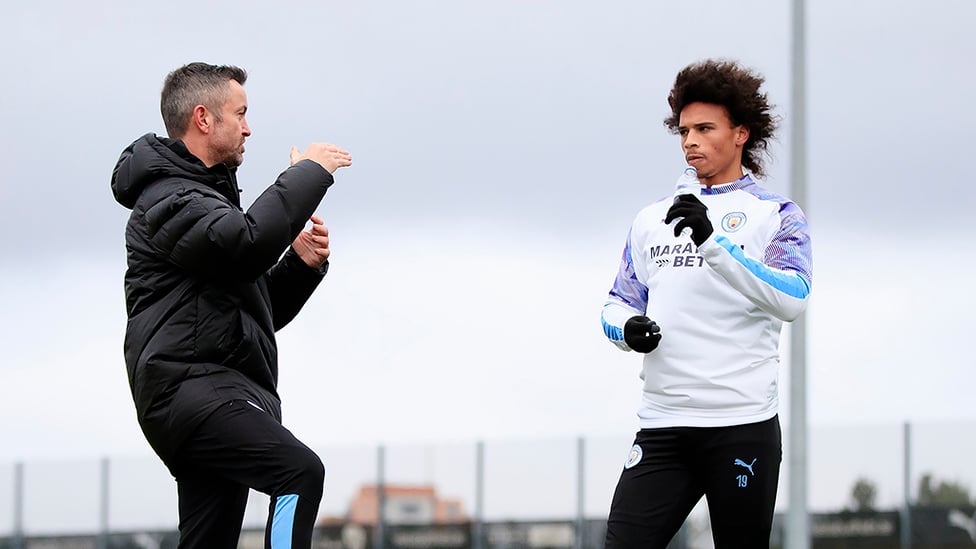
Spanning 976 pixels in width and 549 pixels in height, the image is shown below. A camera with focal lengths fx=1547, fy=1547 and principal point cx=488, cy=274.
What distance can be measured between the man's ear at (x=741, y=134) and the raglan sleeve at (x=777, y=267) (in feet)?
0.93

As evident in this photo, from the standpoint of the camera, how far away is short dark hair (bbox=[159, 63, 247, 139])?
523cm

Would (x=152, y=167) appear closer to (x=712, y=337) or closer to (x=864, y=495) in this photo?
(x=712, y=337)

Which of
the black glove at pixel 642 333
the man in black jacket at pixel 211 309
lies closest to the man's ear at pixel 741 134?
the black glove at pixel 642 333

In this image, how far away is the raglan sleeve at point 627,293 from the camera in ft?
17.6

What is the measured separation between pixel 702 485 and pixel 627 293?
0.73m

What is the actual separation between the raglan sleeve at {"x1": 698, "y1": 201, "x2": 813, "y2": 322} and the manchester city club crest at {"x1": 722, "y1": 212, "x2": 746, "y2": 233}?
4.6 inches

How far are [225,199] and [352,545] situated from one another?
1575 cm

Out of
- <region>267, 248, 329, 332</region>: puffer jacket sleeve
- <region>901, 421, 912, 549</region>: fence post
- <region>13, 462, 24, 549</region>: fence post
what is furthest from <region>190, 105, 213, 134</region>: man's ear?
<region>13, 462, 24, 549</region>: fence post

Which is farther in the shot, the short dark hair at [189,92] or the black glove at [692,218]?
the short dark hair at [189,92]

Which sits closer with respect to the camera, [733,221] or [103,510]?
[733,221]

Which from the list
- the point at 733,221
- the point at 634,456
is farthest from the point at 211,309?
the point at 733,221

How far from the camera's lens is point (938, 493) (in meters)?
17.0

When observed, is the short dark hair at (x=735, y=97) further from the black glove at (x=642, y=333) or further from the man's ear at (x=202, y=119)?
the man's ear at (x=202, y=119)

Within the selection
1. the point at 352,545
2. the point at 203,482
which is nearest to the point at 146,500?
the point at 352,545
